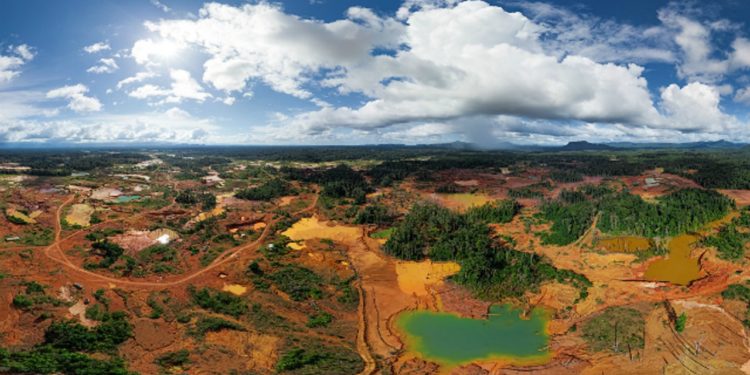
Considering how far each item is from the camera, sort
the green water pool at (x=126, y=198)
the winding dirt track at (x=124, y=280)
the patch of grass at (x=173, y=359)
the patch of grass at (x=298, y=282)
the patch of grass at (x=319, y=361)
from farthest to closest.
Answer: the green water pool at (x=126, y=198) < the patch of grass at (x=298, y=282) < the winding dirt track at (x=124, y=280) < the patch of grass at (x=319, y=361) < the patch of grass at (x=173, y=359)

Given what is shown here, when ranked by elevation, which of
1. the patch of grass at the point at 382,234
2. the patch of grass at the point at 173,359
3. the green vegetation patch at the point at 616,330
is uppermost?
the patch of grass at the point at 382,234

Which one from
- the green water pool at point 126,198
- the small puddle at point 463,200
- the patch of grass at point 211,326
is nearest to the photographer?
the patch of grass at point 211,326

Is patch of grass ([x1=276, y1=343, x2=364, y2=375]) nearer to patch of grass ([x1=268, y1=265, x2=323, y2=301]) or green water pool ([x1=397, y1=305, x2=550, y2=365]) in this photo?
green water pool ([x1=397, y1=305, x2=550, y2=365])

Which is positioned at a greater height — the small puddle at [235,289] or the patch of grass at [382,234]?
the patch of grass at [382,234]

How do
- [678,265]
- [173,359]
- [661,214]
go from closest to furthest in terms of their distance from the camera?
1. [173,359]
2. [678,265]
3. [661,214]

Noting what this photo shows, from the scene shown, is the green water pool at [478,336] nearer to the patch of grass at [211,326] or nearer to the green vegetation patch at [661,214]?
the patch of grass at [211,326]

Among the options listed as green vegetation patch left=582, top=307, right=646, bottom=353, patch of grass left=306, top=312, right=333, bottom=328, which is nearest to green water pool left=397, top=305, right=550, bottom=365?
green vegetation patch left=582, top=307, right=646, bottom=353

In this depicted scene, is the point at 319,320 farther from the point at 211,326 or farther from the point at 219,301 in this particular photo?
the point at 219,301

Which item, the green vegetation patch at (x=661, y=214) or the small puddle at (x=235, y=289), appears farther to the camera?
the green vegetation patch at (x=661, y=214)

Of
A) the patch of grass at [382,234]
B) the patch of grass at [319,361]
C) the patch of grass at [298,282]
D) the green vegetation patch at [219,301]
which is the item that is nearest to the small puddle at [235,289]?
the green vegetation patch at [219,301]

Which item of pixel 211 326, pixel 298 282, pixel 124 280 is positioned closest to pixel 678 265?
pixel 298 282
